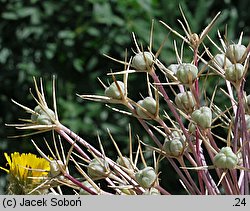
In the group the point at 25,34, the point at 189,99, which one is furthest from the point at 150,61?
the point at 25,34

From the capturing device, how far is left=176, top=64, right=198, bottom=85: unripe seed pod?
2.87 feet

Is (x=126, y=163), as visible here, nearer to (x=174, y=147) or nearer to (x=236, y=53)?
(x=174, y=147)

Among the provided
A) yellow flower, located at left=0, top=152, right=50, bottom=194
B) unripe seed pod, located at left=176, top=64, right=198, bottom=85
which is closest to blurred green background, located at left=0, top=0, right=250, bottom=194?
yellow flower, located at left=0, top=152, right=50, bottom=194

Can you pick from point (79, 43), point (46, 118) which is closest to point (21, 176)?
point (46, 118)

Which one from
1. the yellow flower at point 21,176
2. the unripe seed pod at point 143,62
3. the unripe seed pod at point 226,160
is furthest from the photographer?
the yellow flower at point 21,176

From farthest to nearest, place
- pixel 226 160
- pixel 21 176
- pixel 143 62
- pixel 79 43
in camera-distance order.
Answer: pixel 79 43
pixel 21 176
pixel 143 62
pixel 226 160

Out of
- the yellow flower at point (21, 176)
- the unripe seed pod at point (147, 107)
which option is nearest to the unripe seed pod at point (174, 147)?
the unripe seed pod at point (147, 107)

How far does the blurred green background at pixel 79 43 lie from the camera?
257cm

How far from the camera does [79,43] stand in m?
2.71

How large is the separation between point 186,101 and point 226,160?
0.12 metres

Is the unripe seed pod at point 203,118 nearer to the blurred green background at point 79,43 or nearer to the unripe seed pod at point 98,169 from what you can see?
the unripe seed pod at point 98,169

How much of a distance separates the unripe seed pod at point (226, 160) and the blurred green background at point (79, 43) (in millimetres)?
1683

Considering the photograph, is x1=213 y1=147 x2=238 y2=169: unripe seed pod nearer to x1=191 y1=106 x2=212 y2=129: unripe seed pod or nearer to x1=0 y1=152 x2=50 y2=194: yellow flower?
x1=191 y1=106 x2=212 y2=129: unripe seed pod

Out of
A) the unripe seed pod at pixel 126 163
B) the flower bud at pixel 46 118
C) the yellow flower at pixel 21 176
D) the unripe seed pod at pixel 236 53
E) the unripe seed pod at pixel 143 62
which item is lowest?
the yellow flower at pixel 21 176
